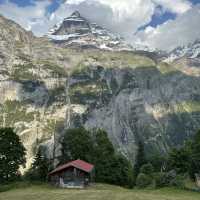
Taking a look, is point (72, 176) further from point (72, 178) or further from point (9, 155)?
point (9, 155)

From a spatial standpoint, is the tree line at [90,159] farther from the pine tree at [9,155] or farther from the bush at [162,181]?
the bush at [162,181]

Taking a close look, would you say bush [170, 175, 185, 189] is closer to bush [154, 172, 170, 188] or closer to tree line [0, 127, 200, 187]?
bush [154, 172, 170, 188]

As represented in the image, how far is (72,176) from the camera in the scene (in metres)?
104

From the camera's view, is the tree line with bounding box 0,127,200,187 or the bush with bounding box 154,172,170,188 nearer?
the bush with bounding box 154,172,170,188

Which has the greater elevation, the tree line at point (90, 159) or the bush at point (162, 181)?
the tree line at point (90, 159)

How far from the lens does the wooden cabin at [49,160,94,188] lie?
103062 millimetres

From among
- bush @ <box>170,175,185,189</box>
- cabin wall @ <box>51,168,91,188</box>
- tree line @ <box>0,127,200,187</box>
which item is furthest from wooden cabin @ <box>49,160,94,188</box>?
bush @ <box>170,175,185,189</box>

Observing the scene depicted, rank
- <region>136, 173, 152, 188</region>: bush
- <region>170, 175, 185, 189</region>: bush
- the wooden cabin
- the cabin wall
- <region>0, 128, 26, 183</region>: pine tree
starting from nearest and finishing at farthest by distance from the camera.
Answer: <region>170, 175, 185, 189</region>: bush < the cabin wall < the wooden cabin < <region>0, 128, 26, 183</region>: pine tree < <region>136, 173, 152, 188</region>: bush

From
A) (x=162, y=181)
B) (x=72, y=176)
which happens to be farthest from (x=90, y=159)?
(x=162, y=181)

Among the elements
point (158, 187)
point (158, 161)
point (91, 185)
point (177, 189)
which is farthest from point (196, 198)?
point (158, 161)

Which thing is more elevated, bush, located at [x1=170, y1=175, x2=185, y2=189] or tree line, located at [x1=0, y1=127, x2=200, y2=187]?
tree line, located at [x1=0, y1=127, x2=200, y2=187]

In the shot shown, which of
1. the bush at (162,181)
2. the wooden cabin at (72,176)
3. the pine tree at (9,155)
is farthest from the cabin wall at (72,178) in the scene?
the bush at (162,181)

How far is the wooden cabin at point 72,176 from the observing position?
10306 centimetres

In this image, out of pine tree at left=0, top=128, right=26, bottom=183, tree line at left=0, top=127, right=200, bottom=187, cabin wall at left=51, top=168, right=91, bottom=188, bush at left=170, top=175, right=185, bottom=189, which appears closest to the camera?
bush at left=170, top=175, right=185, bottom=189
